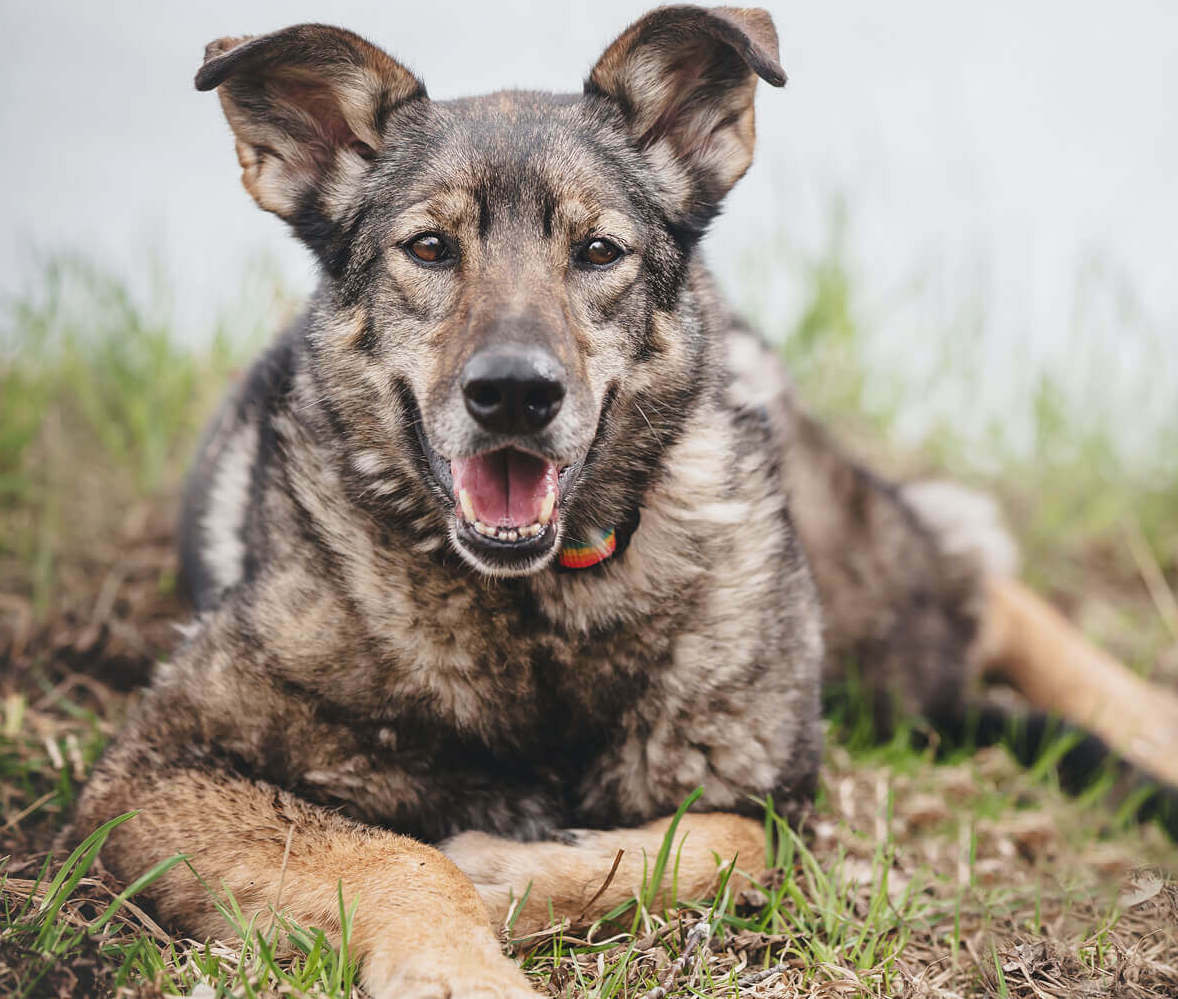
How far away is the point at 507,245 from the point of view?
9.59ft

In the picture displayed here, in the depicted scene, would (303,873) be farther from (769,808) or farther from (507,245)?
(507,245)

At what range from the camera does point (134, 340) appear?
596cm

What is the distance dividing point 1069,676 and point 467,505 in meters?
3.29

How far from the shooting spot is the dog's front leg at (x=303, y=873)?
94.3 inches

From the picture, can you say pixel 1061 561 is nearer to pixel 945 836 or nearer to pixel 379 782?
pixel 945 836

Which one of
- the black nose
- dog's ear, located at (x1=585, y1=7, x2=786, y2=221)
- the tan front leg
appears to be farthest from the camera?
the tan front leg

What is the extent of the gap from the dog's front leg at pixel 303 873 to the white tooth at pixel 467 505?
82cm

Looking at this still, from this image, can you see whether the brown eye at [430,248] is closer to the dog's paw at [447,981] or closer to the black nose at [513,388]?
the black nose at [513,388]

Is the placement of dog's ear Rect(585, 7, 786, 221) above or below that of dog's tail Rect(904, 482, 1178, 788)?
above

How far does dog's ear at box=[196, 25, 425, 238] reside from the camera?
10.2ft

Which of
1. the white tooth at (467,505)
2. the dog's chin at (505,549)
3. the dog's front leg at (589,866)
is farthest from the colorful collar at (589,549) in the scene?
the dog's front leg at (589,866)

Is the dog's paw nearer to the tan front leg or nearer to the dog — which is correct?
the dog

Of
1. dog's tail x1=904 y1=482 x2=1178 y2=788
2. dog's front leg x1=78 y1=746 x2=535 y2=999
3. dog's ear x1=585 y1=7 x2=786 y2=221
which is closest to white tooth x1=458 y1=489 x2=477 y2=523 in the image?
dog's front leg x1=78 y1=746 x2=535 y2=999

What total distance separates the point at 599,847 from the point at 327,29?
7.51 ft
